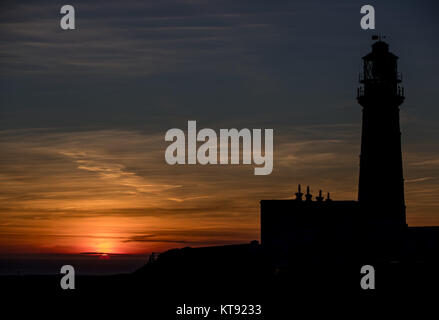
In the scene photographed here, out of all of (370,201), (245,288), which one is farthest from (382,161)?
(245,288)

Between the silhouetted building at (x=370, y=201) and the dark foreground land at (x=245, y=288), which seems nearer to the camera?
the dark foreground land at (x=245, y=288)

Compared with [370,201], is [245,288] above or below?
below

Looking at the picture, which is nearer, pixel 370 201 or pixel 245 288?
pixel 245 288

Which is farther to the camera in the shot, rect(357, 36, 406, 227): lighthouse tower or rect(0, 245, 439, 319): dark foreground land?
rect(357, 36, 406, 227): lighthouse tower

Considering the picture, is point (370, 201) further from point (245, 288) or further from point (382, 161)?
point (245, 288)

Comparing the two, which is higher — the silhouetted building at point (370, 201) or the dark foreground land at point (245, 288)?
the silhouetted building at point (370, 201)

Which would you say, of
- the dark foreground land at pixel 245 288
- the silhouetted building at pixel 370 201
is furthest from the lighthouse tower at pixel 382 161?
the dark foreground land at pixel 245 288

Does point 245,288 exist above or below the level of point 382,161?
below

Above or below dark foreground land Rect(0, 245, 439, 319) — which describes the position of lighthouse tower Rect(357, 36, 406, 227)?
→ above

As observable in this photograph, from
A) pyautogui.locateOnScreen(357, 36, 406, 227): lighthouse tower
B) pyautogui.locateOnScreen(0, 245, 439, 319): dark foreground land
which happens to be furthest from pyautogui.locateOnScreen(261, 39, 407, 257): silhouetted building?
pyautogui.locateOnScreen(0, 245, 439, 319): dark foreground land

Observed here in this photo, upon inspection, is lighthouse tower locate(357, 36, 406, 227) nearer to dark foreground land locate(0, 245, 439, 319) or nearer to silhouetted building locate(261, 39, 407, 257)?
silhouetted building locate(261, 39, 407, 257)

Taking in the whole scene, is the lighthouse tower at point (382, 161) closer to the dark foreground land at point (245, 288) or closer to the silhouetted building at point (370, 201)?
the silhouetted building at point (370, 201)

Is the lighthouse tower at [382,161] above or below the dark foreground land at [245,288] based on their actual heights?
above
